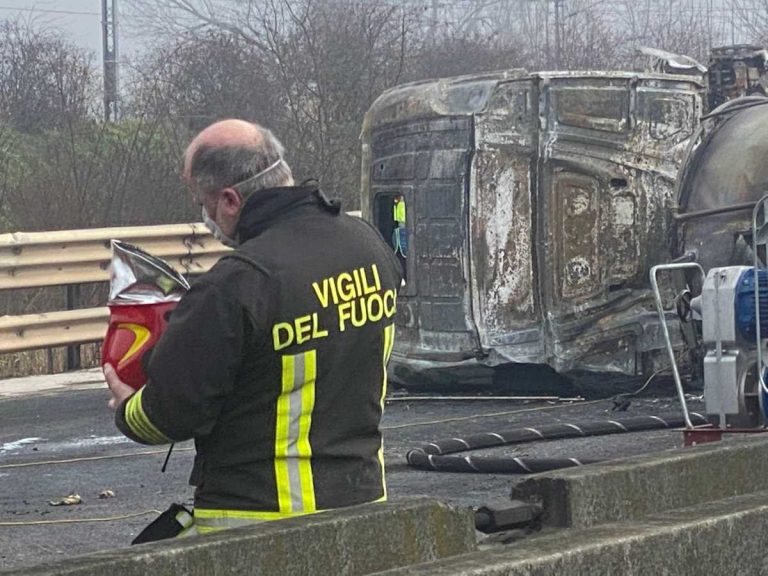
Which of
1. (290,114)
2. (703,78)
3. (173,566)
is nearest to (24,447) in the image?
(703,78)

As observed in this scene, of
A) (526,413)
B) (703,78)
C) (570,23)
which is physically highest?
(570,23)

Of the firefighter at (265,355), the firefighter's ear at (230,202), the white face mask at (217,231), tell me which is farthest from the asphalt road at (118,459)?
the firefighter's ear at (230,202)

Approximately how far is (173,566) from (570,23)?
4187 centimetres

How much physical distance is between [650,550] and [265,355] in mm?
990

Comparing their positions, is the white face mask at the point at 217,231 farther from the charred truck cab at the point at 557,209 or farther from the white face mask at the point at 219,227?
the charred truck cab at the point at 557,209

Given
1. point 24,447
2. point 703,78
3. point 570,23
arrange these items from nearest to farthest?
1. point 24,447
2. point 703,78
3. point 570,23

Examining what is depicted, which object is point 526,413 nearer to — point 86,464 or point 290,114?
point 86,464

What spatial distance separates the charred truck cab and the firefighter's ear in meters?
8.08

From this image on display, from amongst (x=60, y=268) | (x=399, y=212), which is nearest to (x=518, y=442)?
(x=399, y=212)

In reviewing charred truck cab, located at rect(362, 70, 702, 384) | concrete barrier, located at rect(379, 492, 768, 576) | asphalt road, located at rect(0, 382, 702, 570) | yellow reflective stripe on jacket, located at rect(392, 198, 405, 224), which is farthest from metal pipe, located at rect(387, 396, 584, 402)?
concrete barrier, located at rect(379, 492, 768, 576)

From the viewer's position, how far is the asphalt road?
7723 mm

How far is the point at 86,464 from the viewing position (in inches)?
380

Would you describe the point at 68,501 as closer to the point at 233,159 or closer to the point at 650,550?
the point at 233,159

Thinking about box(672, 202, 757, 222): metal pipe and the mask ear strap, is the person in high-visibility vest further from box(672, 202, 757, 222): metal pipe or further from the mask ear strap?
the mask ear strap
